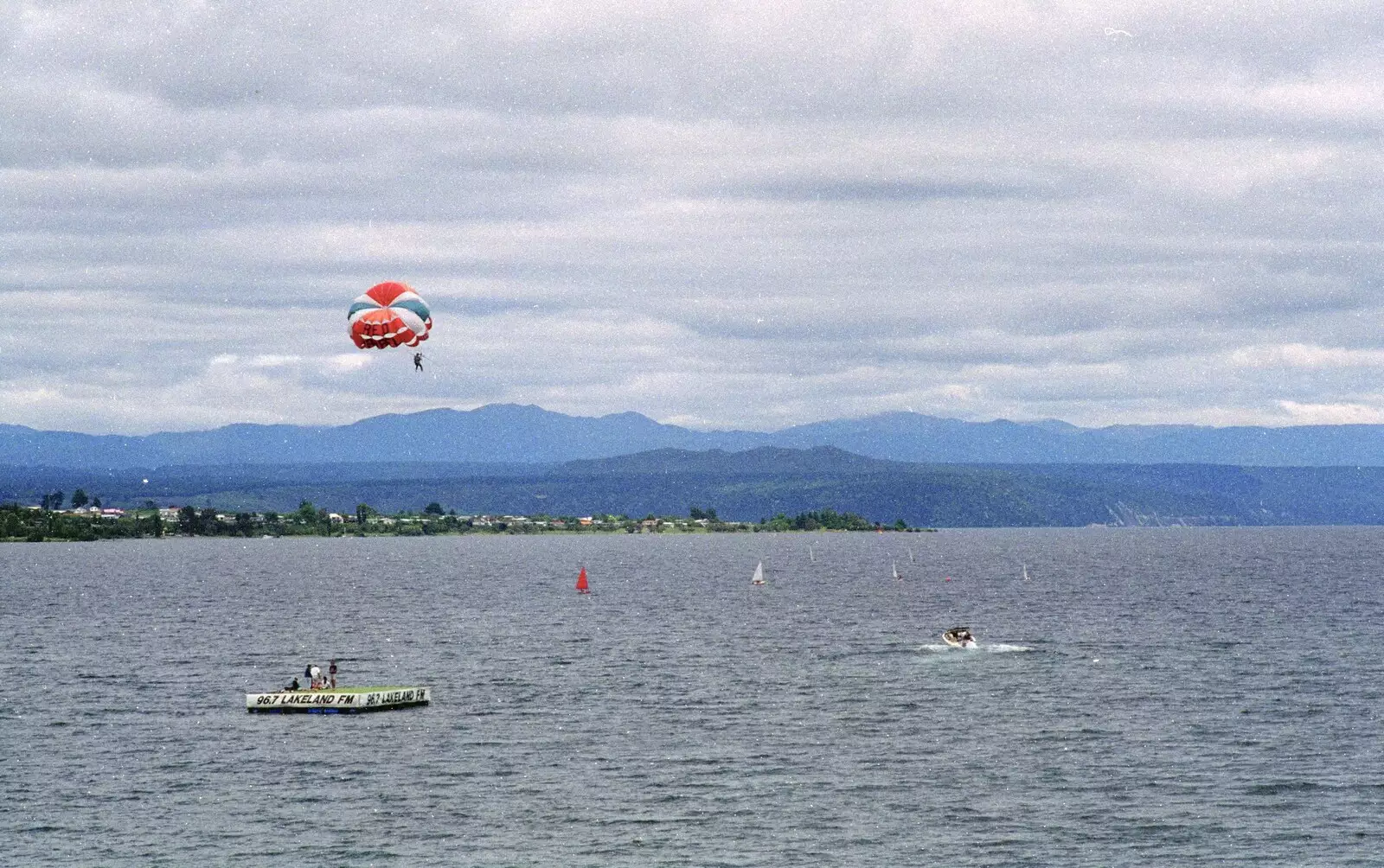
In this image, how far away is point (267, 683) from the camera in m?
129

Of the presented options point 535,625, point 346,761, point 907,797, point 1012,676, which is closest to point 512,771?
point 346,761

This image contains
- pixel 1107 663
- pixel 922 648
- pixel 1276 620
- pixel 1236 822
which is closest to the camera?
pixel 1236 822

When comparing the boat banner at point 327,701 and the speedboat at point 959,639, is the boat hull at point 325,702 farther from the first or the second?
the speedboat at point 959,639

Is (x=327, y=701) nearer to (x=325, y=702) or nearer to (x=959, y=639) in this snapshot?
(x=325, y=702)

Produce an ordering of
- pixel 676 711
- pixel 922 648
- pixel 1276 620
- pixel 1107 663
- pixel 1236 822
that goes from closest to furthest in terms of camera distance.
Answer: pixel 1236 822 → pixel 676 711 → pixel 1107 663 → pixel 922 648 → pixel 1276 620

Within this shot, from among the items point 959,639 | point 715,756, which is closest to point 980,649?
point 959,639

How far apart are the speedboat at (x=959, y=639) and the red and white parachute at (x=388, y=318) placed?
5894 cm

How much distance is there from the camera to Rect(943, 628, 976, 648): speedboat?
489 ft

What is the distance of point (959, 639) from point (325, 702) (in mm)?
61460

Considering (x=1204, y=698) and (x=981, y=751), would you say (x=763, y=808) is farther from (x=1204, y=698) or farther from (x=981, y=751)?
(x=1204, y=698)

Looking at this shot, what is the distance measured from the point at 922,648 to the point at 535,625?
51.6 meters

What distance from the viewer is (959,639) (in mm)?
150125

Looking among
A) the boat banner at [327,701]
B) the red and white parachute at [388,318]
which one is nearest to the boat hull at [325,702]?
the boat banner at [327,701]

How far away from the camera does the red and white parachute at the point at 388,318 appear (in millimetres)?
114125
